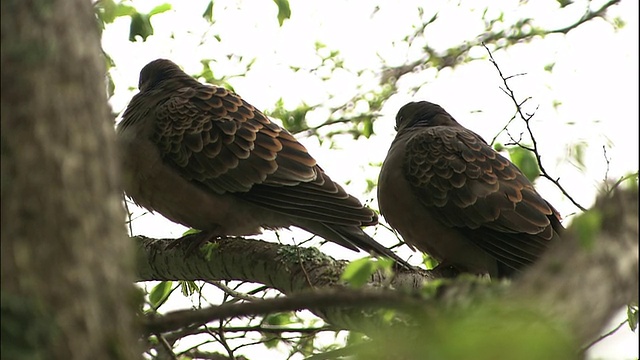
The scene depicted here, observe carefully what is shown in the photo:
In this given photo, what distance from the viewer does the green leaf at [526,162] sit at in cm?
430

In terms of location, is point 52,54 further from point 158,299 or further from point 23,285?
point 158,299

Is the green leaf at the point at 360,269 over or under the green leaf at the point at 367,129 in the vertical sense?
under

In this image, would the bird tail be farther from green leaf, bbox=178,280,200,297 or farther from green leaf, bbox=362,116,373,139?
green leaf, bbox=362,116,373,139

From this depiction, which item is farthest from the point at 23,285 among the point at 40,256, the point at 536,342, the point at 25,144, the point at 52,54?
the point at 536,342

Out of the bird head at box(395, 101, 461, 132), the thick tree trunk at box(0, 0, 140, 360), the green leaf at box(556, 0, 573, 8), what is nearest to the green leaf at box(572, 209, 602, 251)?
the thick tree trunk at box(0, 0, 140, 360)

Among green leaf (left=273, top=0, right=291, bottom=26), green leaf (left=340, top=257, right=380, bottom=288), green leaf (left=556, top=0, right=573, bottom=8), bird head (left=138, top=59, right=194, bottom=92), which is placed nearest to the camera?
green leaf (left=340, top=257, right=380, bottom=288)

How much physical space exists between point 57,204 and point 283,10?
Result: 2.47 meters

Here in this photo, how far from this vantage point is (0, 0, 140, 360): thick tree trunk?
1558 millimetres

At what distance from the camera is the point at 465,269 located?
16.1 ft

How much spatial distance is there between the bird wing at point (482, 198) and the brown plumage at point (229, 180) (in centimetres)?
41

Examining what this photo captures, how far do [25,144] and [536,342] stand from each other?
39.2 inches

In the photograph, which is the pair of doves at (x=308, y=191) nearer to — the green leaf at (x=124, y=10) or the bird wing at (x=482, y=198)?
the bird wing at (x=482, y=198)

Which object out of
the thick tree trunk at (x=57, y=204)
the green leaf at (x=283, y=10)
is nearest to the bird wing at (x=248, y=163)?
the green leaf at (x=283, y=10)

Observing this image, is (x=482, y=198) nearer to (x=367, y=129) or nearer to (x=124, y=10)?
(x=367, y=129)
